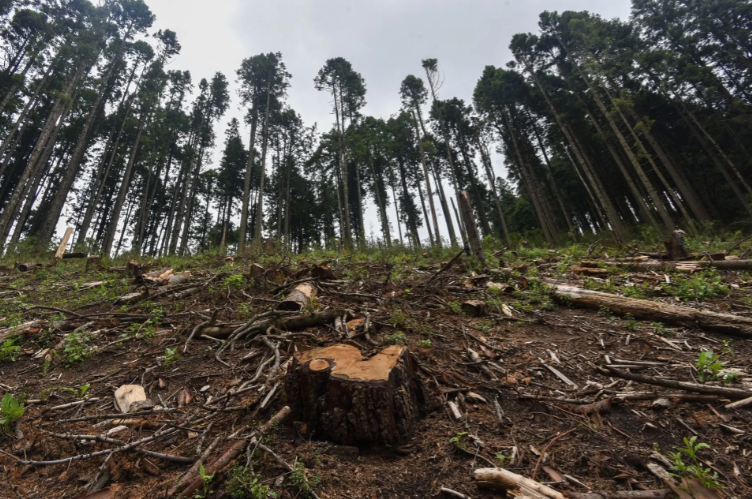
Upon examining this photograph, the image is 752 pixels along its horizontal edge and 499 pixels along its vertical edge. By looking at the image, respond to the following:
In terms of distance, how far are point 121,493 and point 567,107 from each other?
25468mm

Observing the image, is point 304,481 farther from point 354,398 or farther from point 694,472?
point 694,472

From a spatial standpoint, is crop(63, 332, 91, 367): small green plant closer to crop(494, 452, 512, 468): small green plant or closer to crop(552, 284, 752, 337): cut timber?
crop(494, 452, 512, 468): small green plant

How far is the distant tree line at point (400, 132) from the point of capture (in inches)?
592

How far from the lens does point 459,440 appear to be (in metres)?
1.88

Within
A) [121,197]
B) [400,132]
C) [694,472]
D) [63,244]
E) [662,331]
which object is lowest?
[694,472]

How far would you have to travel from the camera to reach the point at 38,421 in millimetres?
2307

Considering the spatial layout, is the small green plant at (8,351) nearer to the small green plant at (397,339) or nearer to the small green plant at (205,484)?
the small green plant at (205,484)

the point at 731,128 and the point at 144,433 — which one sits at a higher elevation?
the point at 731,128

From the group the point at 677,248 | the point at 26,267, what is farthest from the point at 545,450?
the point at 26,267

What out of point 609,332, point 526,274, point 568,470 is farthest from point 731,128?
point 568,470

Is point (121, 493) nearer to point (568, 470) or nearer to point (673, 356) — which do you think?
point (568, 470)

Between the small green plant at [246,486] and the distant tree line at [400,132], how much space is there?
9761 millimetres

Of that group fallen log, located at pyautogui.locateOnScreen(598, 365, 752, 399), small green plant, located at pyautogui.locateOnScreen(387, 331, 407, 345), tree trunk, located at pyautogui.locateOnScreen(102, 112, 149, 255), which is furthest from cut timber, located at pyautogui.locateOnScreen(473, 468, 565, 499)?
tree trunk, located at pyautogui.locateOnScreen(102, 112, 149, 255)

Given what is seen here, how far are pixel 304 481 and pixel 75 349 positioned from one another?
11.7 feet
